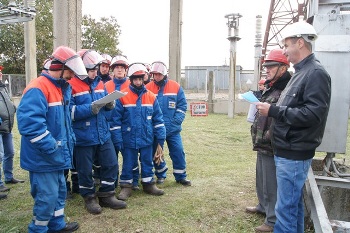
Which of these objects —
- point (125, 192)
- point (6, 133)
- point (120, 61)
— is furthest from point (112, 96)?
Answer: point (6, 133)

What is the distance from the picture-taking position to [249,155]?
26.2 ft

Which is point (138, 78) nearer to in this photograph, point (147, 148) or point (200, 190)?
point (147, 148)

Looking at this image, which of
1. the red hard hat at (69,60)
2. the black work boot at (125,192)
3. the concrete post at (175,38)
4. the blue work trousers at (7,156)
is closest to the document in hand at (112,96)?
the red hard hat at (69,60)

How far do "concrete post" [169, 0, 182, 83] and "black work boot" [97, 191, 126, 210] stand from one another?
4830 millimetres

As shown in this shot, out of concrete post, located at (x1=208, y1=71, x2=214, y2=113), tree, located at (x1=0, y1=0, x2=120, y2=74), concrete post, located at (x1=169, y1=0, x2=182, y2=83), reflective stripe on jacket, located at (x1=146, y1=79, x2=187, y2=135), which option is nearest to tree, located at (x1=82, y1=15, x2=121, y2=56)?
tree, located at (x1=0, y1=0, x2=120, y2=74)

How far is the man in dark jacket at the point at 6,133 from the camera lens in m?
5.25

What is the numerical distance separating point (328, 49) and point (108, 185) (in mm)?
3246

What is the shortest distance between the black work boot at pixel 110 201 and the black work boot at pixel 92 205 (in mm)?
105

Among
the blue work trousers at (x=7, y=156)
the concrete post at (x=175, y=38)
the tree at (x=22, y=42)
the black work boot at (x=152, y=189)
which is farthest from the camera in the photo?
the tree at (x=22, y=42)

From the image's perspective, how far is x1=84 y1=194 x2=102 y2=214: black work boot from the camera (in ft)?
14.0

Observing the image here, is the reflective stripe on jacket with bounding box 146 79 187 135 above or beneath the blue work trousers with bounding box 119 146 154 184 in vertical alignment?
above

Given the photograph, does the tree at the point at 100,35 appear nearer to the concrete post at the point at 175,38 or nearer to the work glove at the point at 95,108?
Answer: the concrete post at the point at 175,38

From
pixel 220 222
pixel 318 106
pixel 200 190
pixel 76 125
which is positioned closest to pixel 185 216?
pixel 220 222

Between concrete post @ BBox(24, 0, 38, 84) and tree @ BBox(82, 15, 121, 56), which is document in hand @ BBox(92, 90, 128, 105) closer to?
concrete post @ BBox(24, 0, 38, 84)
